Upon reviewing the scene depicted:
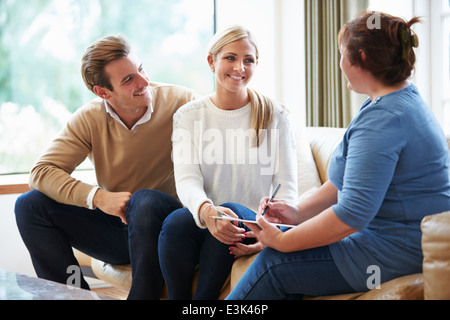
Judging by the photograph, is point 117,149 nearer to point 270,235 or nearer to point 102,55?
point 102,55

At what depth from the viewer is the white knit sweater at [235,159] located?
1.90 metres

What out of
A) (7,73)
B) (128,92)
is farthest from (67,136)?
(7,73)

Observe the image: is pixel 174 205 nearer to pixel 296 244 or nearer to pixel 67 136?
pixel 67 136

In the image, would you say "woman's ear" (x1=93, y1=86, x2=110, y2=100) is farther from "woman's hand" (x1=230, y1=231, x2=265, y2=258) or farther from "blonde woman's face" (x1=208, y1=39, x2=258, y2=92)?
"woman's hand" (x1=230, y1=231, x2=265, y2=258)

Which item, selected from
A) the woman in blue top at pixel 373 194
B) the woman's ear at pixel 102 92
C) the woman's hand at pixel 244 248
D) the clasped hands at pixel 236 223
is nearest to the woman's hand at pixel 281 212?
the clasped hands at pixel 236 223

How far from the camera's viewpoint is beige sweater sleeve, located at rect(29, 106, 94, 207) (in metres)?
1.98

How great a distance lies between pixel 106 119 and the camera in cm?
212

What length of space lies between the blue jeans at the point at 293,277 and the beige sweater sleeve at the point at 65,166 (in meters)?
0.89

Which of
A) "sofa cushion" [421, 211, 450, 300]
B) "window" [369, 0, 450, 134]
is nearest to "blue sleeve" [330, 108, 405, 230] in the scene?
"sofa cushion" [421, 211, 450, 300]

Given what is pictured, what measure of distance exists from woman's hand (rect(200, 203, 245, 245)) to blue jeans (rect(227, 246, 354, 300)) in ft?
0.90

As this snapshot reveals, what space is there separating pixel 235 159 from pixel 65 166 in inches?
27.5

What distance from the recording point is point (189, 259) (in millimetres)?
1723

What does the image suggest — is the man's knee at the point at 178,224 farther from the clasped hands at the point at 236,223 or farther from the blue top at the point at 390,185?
the blue top at the point at 390,185

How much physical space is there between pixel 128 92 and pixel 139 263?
685 millimetres
